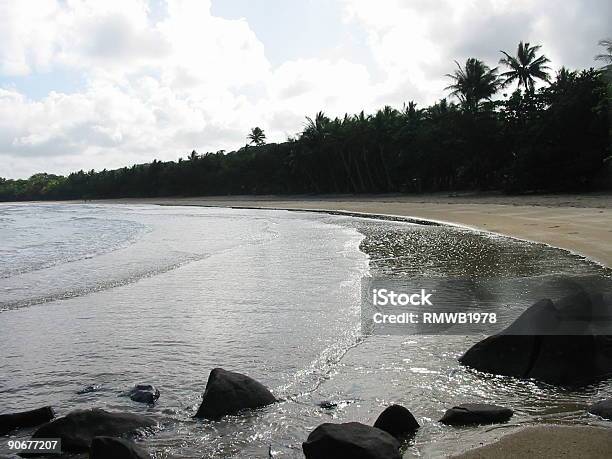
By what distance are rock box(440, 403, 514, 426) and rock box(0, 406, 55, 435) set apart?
9.90ft

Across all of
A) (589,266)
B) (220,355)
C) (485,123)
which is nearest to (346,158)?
(485,123)

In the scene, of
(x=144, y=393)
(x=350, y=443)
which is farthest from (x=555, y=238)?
(x=350, y=443)

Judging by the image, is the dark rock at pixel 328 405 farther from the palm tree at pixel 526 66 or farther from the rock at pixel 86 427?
the palm tree at pixel 526 66

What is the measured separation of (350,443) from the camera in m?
3.55

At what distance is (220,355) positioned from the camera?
250 inches

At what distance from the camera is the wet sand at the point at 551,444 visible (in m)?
3.67

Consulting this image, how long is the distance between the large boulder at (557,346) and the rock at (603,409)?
612 millimetres

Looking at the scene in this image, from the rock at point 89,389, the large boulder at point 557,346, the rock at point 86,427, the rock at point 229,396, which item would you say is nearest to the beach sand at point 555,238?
the large boulder at point 557,346

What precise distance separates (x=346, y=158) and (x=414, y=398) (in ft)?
212

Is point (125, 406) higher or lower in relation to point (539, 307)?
lower

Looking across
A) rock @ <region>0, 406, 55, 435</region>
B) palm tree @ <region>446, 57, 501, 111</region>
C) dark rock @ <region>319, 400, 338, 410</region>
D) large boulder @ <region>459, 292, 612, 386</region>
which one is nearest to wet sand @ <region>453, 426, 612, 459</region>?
large boulder @ <region>459, 292, 612, 386</region>

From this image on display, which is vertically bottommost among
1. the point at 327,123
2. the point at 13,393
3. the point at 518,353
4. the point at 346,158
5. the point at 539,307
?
the point at 13,393

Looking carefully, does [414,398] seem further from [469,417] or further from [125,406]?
[125,406]

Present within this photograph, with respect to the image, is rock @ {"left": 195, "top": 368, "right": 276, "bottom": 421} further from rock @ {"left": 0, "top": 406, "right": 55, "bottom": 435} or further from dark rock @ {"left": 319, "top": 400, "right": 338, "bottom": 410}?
rock @ {"left": 0, "top": 406, "right": 55, "bottom": 435}
